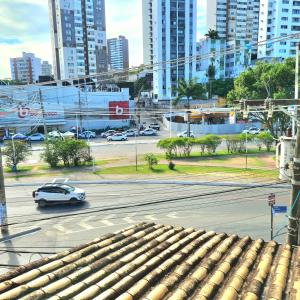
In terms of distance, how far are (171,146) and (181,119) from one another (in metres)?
32.5

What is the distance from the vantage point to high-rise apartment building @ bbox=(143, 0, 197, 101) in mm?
88662

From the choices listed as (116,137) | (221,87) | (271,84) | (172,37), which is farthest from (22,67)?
(271,84)

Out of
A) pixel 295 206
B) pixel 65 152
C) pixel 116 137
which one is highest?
pixel 295 206

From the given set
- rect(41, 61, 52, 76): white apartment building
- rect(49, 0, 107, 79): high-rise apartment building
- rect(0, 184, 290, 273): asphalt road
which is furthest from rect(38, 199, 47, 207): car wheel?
rect(41, 61, 52, 76): white apartment building

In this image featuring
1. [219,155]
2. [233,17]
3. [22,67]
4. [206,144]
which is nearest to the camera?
[206,144]

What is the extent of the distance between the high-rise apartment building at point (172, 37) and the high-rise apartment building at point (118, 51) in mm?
82781

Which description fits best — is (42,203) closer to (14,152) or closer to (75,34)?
(14,152)

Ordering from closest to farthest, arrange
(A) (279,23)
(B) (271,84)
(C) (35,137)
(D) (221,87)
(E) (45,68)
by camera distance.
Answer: (B) (271,84) < (C) (35,137) < (D) (221,87) < (A) (279,23) < (E) (45,68)

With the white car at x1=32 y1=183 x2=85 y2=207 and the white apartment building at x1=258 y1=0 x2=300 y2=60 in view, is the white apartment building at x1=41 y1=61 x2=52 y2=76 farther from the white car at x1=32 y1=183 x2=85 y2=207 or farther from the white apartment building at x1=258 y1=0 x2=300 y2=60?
the white car at x1=32 y1=183 x2=85 y2=207

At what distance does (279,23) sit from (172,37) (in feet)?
115

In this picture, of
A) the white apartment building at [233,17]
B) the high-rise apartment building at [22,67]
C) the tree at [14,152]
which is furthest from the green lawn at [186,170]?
the high-rise apartment building at [22,67]

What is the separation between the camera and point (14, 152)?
30016 millimetres

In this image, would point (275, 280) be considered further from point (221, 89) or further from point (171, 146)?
point (221, 89)

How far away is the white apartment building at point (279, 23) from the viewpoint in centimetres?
9606
